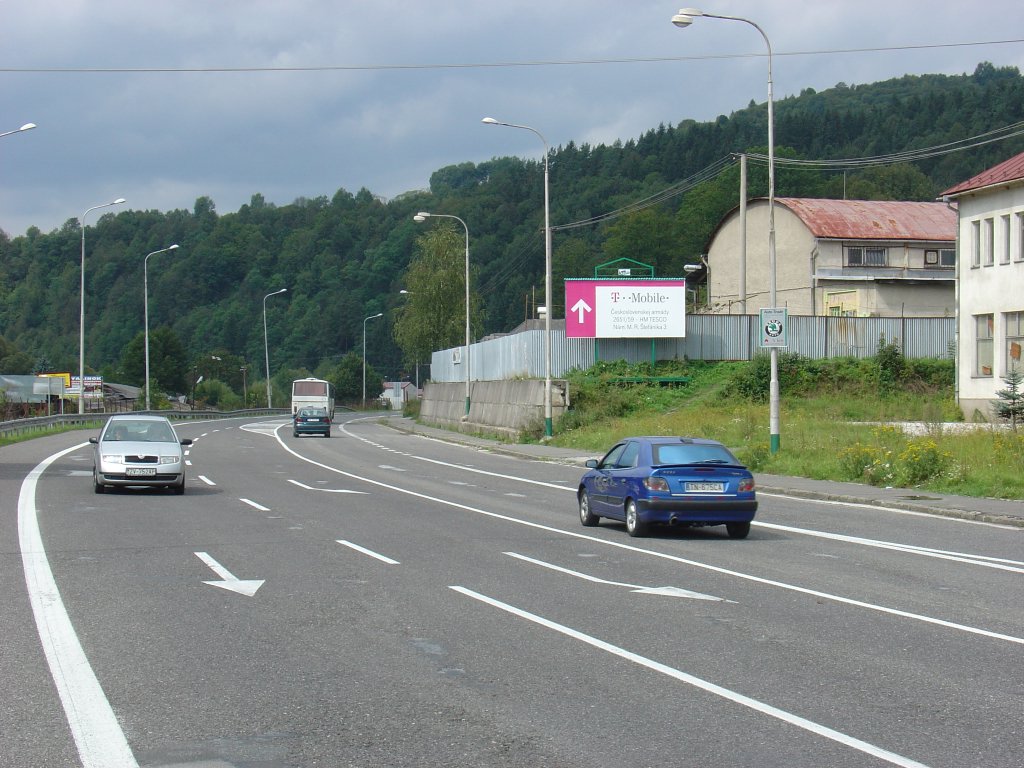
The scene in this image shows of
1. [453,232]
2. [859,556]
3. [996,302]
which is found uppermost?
[453,232]

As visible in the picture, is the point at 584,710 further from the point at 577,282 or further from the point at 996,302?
the point at 577,282

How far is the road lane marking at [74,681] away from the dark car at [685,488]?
7.61m

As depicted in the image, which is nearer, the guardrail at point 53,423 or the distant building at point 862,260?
the guardrail at point 53,423

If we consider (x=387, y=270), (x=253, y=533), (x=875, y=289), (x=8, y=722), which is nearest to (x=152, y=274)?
(x=387, y=270)

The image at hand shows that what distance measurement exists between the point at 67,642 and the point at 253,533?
7852 millimetres

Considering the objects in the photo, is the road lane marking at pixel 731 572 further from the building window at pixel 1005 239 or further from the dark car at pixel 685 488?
the building window at pixel 1005 239

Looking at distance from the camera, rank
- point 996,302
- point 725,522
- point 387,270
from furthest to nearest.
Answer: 1. point 387,270
2. point 996,302
3. point 725,522

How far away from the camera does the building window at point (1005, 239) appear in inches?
1604

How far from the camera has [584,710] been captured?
271 inches

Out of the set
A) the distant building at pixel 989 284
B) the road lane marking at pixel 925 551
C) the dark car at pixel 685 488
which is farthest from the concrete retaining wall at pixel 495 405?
the dark car at pixel 685 488

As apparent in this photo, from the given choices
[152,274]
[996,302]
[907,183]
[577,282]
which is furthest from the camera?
[152,274]

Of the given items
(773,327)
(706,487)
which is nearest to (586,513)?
(706,487)

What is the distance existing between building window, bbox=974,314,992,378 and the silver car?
29.0 m

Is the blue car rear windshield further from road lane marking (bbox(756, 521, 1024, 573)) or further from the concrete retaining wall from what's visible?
the concrete retaining wall
